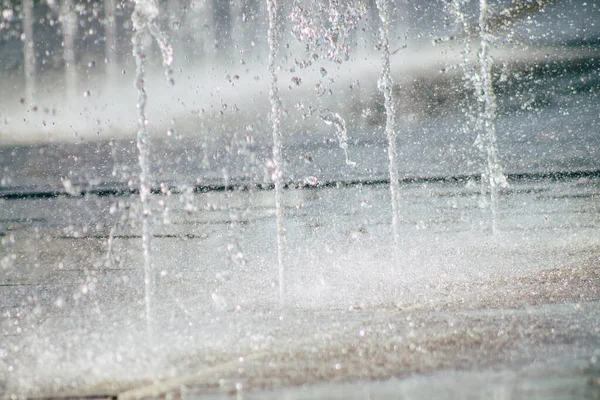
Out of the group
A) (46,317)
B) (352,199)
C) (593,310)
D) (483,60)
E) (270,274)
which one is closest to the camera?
(593,310)

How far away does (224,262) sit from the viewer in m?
5.48

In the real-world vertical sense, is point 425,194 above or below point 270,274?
above

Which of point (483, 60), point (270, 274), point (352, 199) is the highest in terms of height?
point (483, 60)

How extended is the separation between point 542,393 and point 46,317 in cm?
254

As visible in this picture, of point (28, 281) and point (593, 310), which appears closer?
point (593, 310)

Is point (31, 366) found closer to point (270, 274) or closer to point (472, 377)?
point (472, 377)

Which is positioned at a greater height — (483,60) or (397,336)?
(483,60)

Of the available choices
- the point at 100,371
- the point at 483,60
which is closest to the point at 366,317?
the point at 100,371

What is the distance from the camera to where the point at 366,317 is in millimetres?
3389

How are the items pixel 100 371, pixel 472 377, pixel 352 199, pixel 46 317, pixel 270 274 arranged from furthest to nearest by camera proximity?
1. pixel 352 199
2. pixel 270 274
3. pixel 46 317
4. pixel 100 371
5. pixel 472 377

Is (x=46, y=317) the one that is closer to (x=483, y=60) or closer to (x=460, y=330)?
(x=460, y=330)

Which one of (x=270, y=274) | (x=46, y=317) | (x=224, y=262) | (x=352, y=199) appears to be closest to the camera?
(x=46, y=317)

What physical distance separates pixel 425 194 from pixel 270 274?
5.89 metres

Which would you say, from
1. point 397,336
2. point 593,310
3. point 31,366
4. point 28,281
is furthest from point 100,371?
point 28,281
